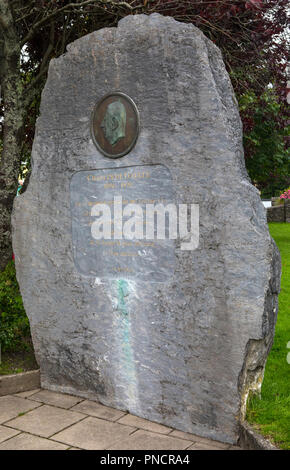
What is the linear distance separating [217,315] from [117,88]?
2039mm

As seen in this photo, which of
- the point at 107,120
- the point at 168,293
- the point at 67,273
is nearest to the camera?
the point at 168,293

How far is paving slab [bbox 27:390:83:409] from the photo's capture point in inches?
A: 182

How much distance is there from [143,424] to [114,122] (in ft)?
8.28

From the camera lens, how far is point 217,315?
3859 millimetres

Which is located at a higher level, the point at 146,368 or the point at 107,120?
the point at 107,120

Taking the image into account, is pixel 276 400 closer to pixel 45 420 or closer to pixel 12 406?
pixel 45 420

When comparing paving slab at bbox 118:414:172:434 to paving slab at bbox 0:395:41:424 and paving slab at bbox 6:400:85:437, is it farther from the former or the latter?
paving slab at bbox 0:395:41:424

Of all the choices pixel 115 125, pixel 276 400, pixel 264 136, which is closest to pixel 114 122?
pixel 115 125

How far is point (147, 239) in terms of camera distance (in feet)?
13.8

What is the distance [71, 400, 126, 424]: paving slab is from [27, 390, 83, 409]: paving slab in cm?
9

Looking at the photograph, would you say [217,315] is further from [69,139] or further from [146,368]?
[69,139]

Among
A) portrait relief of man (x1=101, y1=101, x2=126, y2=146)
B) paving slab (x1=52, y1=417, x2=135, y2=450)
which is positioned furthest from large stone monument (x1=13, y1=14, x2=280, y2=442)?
paving slab (x1=52, y1=417, x2=135, y2=450)

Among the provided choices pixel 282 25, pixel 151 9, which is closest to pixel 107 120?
pixel 151 9

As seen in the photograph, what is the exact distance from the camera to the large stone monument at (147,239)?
381cm
